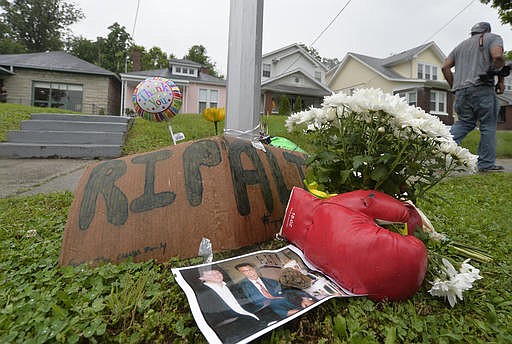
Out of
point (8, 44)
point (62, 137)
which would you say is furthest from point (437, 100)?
point (8, 44)

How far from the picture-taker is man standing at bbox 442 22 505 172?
3.24 meters

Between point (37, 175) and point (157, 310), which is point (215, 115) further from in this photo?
point (37, 175)

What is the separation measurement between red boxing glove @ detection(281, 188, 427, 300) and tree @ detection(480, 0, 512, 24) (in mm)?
9679

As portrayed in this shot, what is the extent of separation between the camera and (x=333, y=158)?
116 centimetres

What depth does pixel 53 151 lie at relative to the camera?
5012mm

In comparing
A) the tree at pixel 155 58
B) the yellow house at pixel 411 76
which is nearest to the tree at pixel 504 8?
the yellow house at pixel 411 76

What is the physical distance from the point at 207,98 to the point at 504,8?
13.5m

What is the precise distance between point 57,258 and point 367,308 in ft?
4.15

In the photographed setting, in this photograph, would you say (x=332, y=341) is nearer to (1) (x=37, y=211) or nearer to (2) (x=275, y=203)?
(2) (x=275, y=203)

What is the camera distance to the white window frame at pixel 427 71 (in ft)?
59.0

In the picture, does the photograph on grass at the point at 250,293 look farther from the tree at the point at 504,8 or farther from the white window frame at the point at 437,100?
the white window frame at the point at 437,100

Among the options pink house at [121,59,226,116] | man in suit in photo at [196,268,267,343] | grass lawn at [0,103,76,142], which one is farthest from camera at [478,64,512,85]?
pink house at [121,59,226,116]

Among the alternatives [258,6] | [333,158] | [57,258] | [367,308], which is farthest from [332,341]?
[258,6]

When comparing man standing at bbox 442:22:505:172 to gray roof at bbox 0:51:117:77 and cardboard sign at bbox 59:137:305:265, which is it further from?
gray roof at bbox 0:51:117:77
